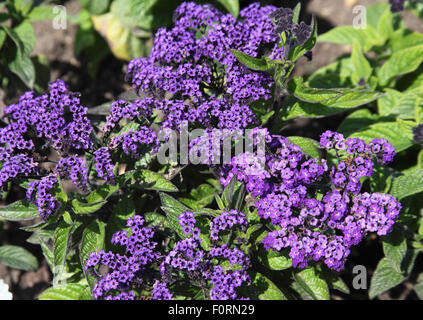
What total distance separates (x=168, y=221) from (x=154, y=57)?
1.20 m

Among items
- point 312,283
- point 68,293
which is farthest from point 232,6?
point 68,293

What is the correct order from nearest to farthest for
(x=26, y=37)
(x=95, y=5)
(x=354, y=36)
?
(x=26, y=37), (x=354, y=36), (x=95, y=5)

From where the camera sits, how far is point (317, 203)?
2791 mm

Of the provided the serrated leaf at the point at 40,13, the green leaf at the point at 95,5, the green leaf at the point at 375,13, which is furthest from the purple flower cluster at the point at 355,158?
the green leaf at the point at 95,5

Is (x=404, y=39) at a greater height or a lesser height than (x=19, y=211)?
greater

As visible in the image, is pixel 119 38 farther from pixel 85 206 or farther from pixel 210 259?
pixel 210 259

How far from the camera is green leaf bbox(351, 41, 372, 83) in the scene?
3.98m

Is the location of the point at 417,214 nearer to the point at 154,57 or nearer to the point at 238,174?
the point at 238,174

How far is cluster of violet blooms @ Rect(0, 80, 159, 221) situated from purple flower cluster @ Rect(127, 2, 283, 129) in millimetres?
234

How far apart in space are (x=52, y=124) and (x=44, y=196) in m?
0.51

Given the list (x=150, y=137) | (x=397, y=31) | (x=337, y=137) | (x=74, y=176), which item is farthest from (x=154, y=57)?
(x=397, y=31)

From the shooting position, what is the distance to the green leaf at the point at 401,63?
3.93 m

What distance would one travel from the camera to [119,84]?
530 centimetres
